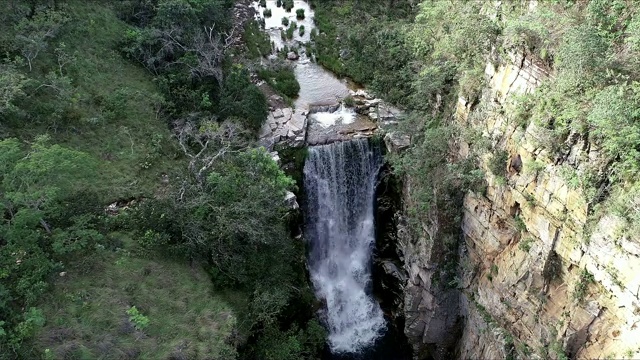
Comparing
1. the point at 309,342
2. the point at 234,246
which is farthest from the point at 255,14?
the point at 309,342

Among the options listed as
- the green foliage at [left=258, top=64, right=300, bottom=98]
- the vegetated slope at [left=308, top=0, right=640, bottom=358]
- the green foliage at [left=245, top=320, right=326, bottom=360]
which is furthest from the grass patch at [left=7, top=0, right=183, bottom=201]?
the vegetated slope at [left=308, top=0, right=640, bottom=358]

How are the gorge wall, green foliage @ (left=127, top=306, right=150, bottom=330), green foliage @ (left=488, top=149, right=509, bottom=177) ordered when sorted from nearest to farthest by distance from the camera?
the gorge wall, green foliage @ (left=127, top=306, right=150, bottom=330), green foliage @ (left=488, top=149, right=509, bottom=177)

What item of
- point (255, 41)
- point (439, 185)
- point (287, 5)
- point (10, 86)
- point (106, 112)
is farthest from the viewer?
point (287, 5)

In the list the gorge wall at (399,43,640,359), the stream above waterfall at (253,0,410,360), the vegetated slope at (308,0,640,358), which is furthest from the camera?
the stream above waterfall at (253,0,410,360)

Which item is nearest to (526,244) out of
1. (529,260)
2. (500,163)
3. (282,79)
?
(529,260)

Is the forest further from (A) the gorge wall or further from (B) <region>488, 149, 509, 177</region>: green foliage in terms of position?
(B) <region>488, 149, 509, 177</region>: green foliage

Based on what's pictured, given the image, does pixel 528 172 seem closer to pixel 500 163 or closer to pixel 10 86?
pixel 500 163
